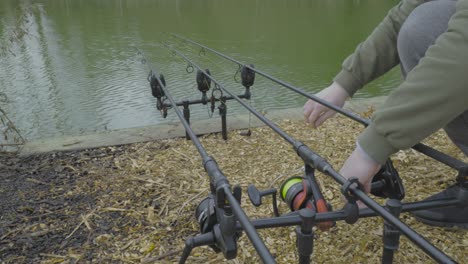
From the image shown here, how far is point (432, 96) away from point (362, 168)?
205 mm

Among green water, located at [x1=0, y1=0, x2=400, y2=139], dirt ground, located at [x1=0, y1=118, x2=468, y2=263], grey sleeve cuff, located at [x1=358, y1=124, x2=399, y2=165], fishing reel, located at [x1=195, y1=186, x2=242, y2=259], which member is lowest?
green water, located at [x1=0, y1=0, x2=400, y2=139]

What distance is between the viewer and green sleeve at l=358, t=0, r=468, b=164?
778mm

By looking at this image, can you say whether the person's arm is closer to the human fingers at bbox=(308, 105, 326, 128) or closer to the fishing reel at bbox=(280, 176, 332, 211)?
the human fingers at bbox=(308, 105, 326, 128)

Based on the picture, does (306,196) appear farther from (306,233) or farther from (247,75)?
(247,75)

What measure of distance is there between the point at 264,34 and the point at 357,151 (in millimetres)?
6659

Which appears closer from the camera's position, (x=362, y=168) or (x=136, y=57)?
(x=362, y=168)

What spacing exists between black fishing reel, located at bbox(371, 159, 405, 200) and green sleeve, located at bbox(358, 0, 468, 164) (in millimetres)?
282

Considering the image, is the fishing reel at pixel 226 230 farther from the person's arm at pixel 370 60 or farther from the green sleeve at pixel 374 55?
the green sleeve at pixel 374 55

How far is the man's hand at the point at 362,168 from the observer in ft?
2.96

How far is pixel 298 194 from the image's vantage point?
1093 mm

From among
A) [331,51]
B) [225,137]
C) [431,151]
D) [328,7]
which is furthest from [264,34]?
[431,151]

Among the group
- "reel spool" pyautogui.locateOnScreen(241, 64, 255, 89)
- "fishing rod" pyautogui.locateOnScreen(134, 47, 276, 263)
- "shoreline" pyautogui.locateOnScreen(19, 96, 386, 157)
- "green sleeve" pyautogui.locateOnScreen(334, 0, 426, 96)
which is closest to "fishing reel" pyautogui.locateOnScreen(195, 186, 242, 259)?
"fishing rod" pyautogui.locateOnScreen(134, 47, 276, 263)

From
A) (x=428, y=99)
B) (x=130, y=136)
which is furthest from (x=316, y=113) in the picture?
(x=130, y=136)

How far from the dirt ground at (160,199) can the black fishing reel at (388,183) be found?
1.02 feet
